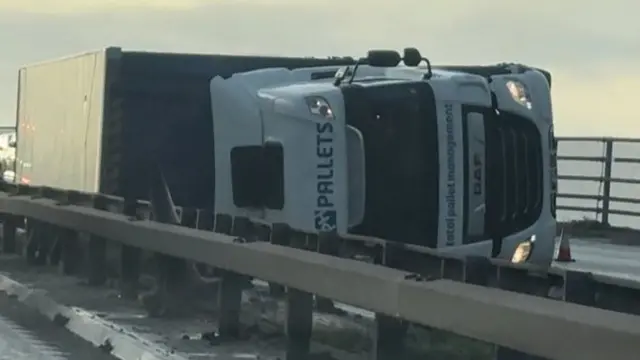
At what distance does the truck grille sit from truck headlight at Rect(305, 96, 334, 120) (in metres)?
1.22

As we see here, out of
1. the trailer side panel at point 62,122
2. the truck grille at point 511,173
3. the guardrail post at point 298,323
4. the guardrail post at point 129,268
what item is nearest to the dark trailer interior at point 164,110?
the trailer side panel at point 62,122

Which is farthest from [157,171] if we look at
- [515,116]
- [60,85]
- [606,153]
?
[606,153]

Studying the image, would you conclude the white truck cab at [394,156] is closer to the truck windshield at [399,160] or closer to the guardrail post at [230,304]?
the truck windshield at [399,160]

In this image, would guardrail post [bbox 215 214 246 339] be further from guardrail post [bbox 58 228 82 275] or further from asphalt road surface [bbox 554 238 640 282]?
asphalt road surface [bbox 554 238 640 282]

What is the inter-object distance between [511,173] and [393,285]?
14.5ft

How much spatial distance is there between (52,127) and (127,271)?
5377mm

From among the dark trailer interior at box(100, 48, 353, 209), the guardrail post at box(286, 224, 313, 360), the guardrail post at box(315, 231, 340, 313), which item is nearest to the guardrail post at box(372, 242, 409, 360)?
the guardrail post at box(315, 231, 340, 313)

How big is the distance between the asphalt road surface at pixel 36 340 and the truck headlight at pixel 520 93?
3.74 m

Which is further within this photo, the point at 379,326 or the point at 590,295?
the point at 379,326

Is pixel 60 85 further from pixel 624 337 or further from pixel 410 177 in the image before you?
pixel 624 337

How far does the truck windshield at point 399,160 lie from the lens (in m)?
10.9

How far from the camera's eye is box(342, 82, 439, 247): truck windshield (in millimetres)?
10938

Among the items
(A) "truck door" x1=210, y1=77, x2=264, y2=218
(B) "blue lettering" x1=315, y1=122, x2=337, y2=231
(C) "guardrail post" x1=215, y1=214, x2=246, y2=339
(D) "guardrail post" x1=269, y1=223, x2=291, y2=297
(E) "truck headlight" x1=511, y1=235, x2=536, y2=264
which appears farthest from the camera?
(E) "truck headlight" x1=511, y1=235, x2=536, y2=264

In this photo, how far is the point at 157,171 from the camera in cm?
1155
